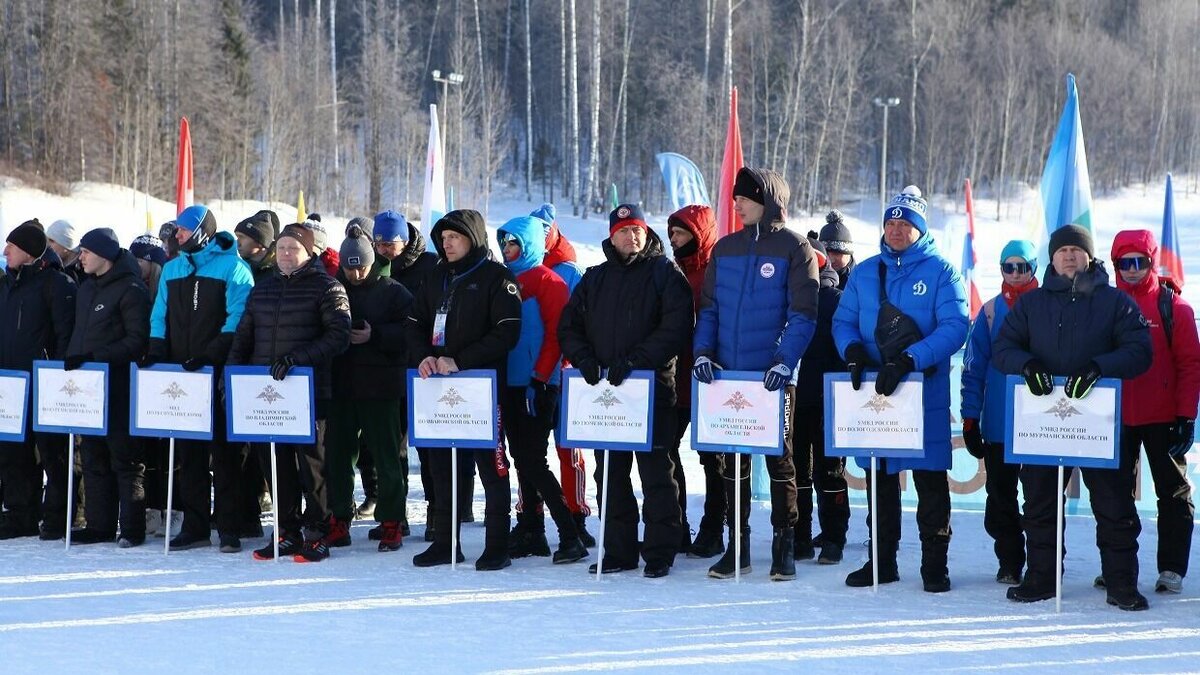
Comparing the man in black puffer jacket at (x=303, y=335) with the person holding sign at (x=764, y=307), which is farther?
the man in black puffer jacket at (x=303, y=335)

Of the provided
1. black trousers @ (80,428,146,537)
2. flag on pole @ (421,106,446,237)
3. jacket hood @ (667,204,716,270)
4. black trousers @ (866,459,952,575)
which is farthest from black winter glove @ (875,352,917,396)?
flag on pole @ (421,106,446,237)

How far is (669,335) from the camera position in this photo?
5859 millimetres

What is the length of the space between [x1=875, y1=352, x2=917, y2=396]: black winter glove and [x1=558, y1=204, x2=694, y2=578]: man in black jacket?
0.99 metres

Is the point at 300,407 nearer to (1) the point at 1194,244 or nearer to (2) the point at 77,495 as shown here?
(2) the point at 77,495

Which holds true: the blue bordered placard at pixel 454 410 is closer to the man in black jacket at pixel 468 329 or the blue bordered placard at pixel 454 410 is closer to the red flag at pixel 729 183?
the man in black jacket at pixel 468 329

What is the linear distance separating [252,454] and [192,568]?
3.10 feet

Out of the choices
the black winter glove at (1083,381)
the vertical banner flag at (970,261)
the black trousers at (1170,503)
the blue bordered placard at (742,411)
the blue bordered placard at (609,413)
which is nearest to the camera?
the black winter glove at (1083,381)

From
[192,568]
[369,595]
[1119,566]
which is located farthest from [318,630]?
[1119,566]

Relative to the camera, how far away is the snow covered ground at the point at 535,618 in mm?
4535

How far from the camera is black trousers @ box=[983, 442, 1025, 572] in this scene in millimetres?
5883

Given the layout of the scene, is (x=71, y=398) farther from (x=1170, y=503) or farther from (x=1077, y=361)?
(x=1170, y=503)

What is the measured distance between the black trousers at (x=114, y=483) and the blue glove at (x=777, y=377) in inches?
142

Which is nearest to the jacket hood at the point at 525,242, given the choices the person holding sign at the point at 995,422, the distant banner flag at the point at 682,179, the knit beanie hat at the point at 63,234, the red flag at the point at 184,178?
the person holding sign at the point at 995,422

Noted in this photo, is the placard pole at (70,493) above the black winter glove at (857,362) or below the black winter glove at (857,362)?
below
